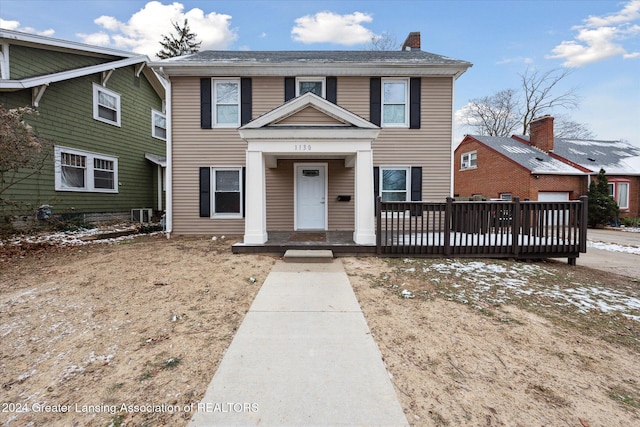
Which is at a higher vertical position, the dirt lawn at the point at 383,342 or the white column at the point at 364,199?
the white column at the point at 364,199

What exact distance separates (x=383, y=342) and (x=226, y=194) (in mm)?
7547

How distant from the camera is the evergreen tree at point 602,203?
587 inches

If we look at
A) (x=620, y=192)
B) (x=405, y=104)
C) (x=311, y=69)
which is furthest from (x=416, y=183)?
(x=620, y=192)

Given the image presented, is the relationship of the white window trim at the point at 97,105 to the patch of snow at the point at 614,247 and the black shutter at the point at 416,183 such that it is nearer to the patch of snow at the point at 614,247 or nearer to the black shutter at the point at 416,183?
the black shutter at the point at 416,183

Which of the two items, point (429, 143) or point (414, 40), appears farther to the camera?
point (414, 40)

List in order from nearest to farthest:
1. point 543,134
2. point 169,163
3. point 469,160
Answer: point 169,163 < point 543,134 < point 469,160

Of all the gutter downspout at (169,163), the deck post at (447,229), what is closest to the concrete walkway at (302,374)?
the deck post at (447,229)

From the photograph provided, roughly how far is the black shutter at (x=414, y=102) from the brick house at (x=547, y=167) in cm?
1025

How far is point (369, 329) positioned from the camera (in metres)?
3.19

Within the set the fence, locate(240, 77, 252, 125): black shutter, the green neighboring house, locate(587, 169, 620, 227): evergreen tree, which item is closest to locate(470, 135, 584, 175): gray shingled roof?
locate(587, 169, 620, 227): evergreen tree

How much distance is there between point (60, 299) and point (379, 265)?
5.22 meters

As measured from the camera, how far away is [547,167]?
1563 cm

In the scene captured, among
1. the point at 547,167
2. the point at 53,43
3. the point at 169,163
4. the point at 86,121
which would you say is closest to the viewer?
the point at 169,163

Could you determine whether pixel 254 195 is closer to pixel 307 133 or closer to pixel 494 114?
→ pixel 307 133
